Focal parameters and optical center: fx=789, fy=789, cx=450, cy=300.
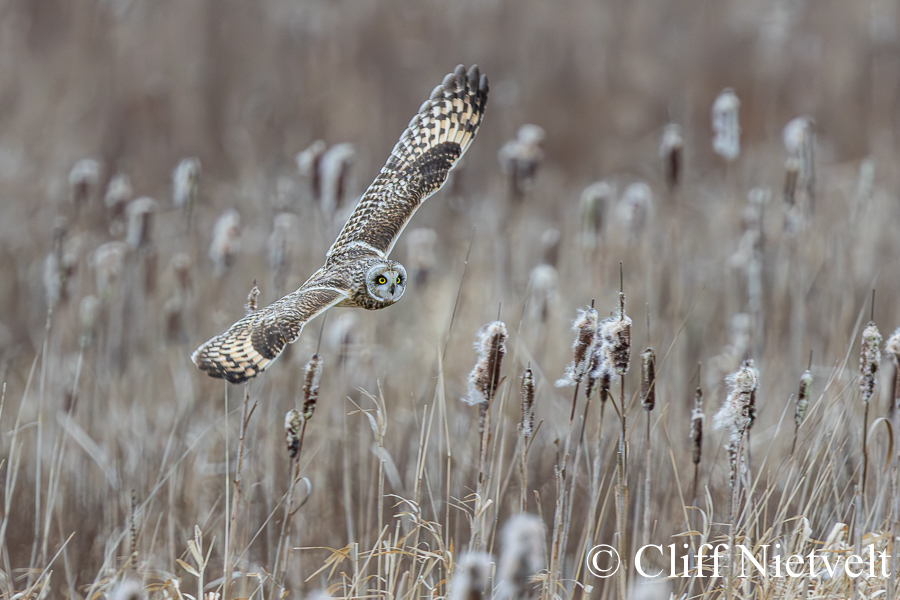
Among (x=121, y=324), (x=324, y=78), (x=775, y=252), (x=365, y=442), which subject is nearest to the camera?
(x=365, y=442)

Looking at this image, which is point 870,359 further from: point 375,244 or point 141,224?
point 141,224

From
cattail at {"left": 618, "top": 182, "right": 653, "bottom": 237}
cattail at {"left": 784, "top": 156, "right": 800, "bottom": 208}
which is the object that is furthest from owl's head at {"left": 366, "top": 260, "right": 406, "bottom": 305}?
cattail at {"left": 618, "top": 182, "right": 653, "bottom": 237}

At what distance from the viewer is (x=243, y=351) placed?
36.3 inches

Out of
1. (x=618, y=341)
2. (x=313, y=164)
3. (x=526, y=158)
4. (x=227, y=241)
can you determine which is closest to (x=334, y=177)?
(x=313, y=164)

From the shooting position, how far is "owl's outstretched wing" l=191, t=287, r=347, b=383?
89cm

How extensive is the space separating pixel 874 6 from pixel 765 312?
455 centimetres

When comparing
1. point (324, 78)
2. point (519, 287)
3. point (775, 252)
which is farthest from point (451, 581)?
point (324, 78)

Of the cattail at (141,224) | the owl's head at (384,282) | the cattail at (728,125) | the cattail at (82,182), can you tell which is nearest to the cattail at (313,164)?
the owl's head at (384,282)

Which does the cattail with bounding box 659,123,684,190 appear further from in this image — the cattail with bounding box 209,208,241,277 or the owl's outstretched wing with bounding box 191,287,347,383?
the owl's outstretched wing with bounding box 191,287,347,383

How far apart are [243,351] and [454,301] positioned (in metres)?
1.90

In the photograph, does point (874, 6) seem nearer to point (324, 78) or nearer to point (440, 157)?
point (324, 78)

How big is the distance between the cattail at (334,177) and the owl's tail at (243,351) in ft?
2.35

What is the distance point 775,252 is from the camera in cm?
344

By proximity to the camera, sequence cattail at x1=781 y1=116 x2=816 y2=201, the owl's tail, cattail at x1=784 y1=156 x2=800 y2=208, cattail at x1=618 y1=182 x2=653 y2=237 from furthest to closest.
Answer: cattail at x1=618 y1=182 x2=653 y2=237
cattail at x1=784 y1=156 x2=800 y2=208
cattail at x1=781 y1=116 x2=816 y2=201
the owl's tail
